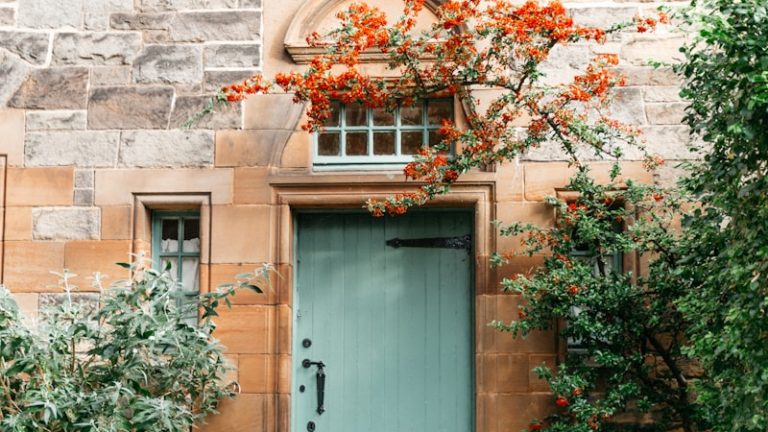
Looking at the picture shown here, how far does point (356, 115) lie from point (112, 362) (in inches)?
94.7

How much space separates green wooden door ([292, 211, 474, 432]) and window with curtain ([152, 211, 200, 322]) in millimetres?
734

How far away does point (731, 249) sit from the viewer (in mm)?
5367

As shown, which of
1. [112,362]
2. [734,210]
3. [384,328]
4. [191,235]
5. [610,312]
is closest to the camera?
[734,210]

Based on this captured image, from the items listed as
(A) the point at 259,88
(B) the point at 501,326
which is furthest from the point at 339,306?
(A) the point at 259,88

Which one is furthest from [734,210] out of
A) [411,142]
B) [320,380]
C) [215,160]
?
[215,160]

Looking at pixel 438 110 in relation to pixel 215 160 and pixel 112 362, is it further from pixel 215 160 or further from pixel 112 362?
pixel 112 362

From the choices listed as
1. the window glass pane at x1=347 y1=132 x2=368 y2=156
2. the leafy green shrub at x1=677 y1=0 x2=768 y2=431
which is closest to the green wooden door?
the window glass pane at x1=347 y1=132 x2=368 y2=156

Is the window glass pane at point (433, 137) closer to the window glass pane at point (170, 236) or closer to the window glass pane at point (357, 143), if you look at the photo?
the window glass pane at point (357, 143)

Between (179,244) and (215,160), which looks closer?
(215,160)

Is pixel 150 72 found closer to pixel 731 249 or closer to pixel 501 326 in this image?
pixel 501 326

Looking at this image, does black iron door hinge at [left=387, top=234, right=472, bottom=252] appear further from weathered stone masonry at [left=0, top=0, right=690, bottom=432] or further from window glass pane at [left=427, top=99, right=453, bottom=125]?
window glass pane at [left=427, top=99, right=453, bottom=125]

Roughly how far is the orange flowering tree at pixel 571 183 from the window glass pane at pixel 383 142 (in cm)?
69

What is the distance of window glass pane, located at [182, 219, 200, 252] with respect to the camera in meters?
7.80

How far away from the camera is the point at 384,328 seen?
25.3 ft
